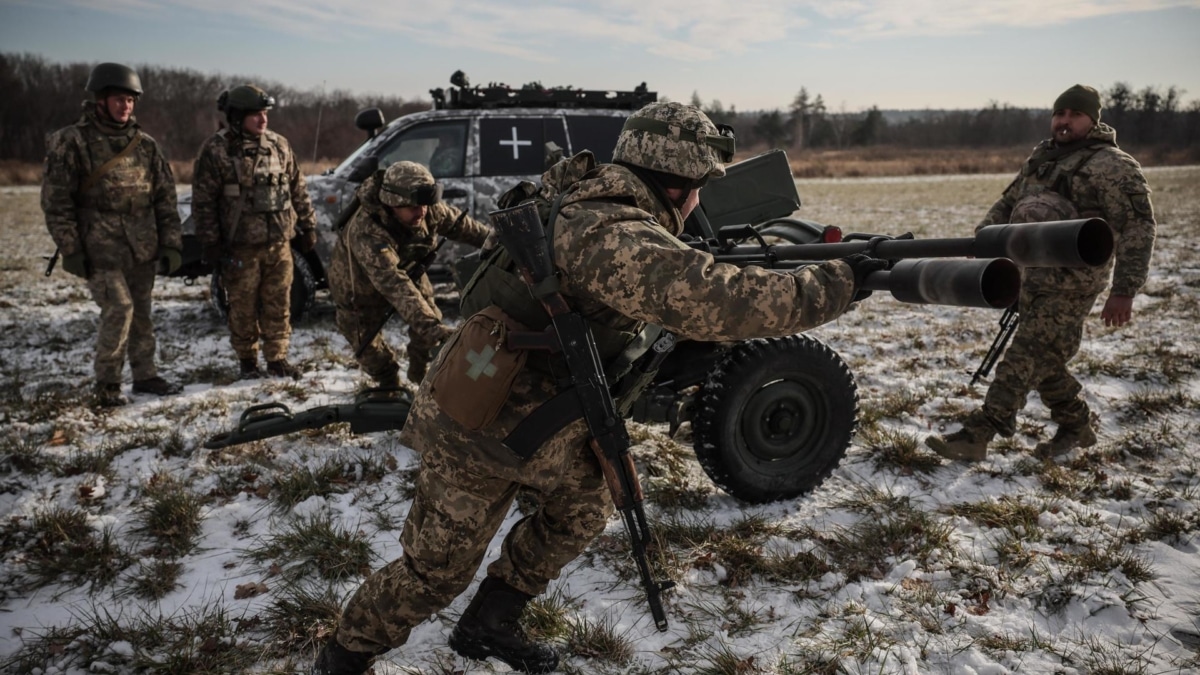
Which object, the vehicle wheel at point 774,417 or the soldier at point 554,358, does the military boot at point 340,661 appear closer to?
the soldier at point 554,358

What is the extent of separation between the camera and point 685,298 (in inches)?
73.8

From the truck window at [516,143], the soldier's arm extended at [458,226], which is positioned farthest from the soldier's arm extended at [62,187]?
the truck window at [516,143]

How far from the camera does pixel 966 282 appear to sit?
5.34 feet

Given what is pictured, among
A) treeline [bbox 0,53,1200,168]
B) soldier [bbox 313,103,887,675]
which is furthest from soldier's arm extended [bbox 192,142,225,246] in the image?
treeline [bbox 0,53,1200,168]

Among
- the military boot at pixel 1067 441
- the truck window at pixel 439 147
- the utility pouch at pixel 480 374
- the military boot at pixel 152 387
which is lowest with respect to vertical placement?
the military boot at pixel 152 387

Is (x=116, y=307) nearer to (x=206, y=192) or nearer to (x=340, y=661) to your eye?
(x=206, y=192)

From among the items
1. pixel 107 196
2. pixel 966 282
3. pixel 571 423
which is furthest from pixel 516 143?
pixel 966 282

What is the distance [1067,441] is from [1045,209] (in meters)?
1.37

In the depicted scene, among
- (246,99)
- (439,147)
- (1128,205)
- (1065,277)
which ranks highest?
(246,99)

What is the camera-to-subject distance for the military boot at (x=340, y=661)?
2316 mm

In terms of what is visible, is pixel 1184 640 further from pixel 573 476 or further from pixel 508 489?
pixel 508 489

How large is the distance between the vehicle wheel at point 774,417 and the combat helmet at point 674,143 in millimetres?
1366

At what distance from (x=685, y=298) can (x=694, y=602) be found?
5.00 ft

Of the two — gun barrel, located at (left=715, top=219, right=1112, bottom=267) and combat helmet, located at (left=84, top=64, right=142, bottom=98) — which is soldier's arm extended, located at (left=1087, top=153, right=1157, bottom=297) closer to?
gun barrel, located at (left=715, top=219, right=1112, bottom=267)
